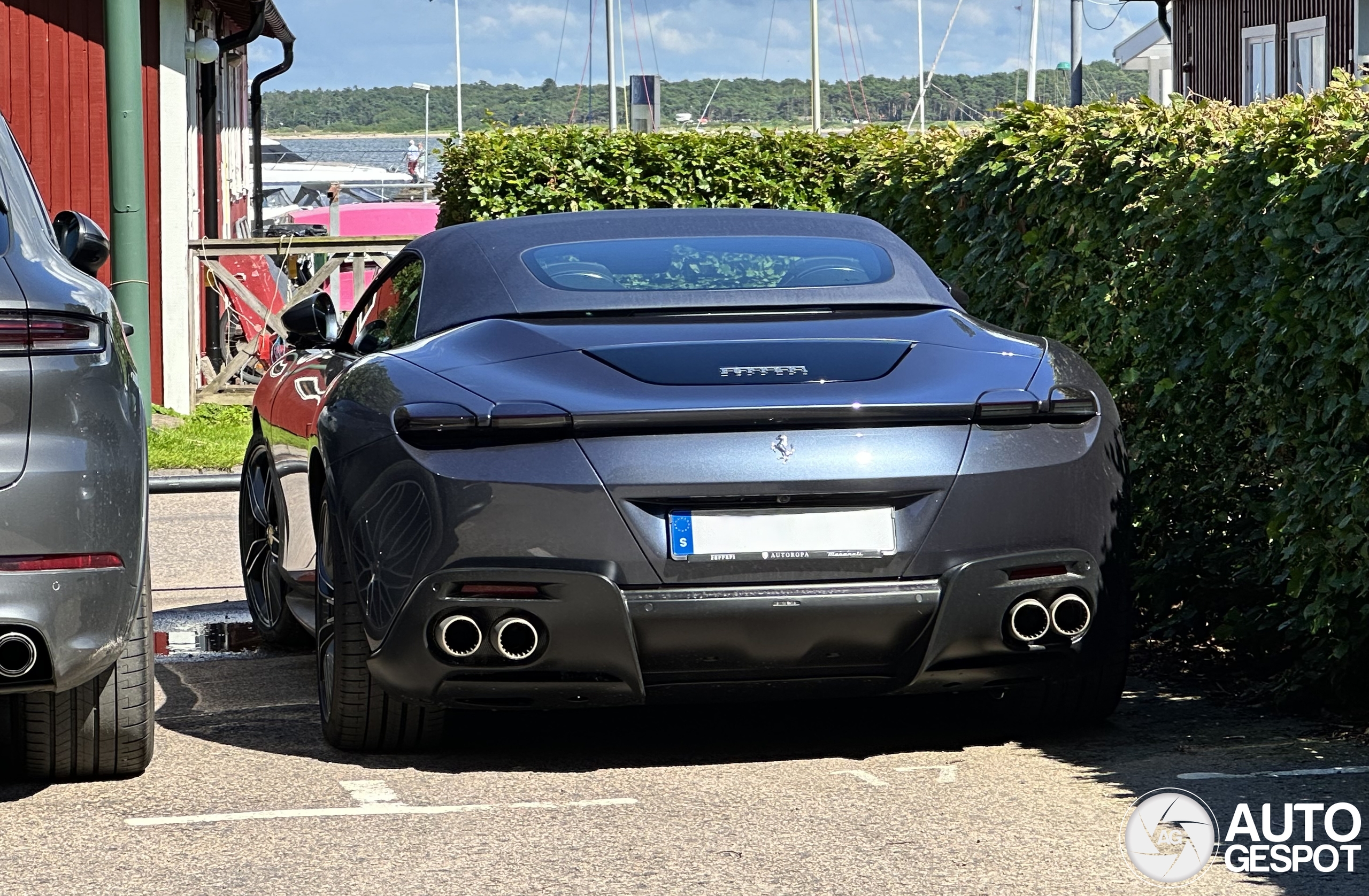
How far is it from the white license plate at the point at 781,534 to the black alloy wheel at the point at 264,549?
2.32 meters

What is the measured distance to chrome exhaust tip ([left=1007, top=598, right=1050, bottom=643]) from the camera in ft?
15.7

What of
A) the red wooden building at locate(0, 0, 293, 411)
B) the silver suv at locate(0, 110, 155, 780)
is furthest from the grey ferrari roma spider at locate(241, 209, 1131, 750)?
the red wooden building at locate(0, 0, 293, 411)

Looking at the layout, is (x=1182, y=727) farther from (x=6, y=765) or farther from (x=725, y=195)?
(x=725, y=195)

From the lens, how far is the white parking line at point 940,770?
15.9ft

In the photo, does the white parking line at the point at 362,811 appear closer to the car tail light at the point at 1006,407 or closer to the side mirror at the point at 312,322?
the car tail light at the point at 1006,407

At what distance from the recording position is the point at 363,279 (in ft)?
57.3

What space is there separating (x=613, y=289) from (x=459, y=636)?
1.20 metres

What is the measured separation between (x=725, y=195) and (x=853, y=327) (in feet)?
28.2

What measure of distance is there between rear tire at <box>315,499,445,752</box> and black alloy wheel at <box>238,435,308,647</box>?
1.35 meters

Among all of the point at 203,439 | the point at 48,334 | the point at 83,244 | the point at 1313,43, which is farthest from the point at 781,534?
the point at 1313,43

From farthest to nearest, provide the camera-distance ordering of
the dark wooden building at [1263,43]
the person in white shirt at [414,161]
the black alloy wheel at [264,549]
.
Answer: the person in white shirt at [414,161] → the dark wooden building at [1263,43] → the black alloy wheel at [264,549]

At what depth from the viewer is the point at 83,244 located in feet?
17.7

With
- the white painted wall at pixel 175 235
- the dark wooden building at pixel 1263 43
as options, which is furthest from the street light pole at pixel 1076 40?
Result: the white painted wall at pixel 175 235

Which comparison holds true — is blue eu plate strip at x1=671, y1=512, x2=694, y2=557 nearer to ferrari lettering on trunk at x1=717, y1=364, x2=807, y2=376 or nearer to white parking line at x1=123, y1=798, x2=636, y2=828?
ferrari lettering on trunk at x1=717, y1=364, x2=807, y2=376
